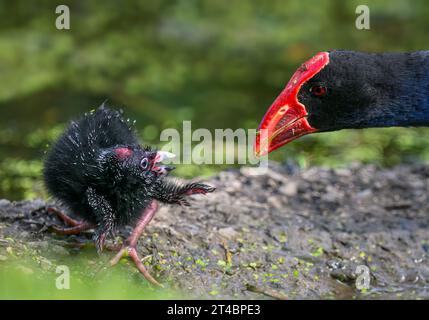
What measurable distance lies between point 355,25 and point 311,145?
13.3ft

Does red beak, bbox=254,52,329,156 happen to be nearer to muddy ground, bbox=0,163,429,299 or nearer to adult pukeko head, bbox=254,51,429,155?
adult pukeko head, bbox=254,51,429,155

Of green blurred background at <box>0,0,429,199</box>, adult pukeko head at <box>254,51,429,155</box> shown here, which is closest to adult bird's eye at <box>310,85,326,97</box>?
adult pukeko head at <box>254,51,429,155</box>

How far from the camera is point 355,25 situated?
1234 cm

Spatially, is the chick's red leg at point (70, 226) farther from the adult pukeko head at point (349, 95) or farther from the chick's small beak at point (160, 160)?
the adult pukeko head at point (349, 95)

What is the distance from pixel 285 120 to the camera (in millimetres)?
5891

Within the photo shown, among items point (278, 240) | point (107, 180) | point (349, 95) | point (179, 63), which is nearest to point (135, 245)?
point (107, 180)

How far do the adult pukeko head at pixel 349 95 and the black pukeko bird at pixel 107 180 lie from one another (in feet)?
2.61

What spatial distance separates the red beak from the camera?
5.80 m

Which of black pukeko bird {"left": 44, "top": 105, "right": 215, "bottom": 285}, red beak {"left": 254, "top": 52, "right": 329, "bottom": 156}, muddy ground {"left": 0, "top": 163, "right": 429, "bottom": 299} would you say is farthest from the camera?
red beak {"left": 254, "top": 52, "right": 329, "bottom": 156}

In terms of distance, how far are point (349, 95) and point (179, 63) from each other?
552 centimetres

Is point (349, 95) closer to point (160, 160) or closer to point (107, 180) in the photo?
point (160, 160)

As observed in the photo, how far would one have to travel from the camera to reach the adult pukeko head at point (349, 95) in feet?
18.7

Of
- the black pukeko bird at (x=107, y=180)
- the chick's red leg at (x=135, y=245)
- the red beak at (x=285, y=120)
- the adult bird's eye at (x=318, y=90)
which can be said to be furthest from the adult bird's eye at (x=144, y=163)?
the adult bird's eye at (x=318, y=90)

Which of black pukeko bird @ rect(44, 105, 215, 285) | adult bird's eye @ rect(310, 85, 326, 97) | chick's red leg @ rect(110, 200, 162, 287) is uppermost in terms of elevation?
adult bird's eye @ rect(310, 85, 326, 97)
